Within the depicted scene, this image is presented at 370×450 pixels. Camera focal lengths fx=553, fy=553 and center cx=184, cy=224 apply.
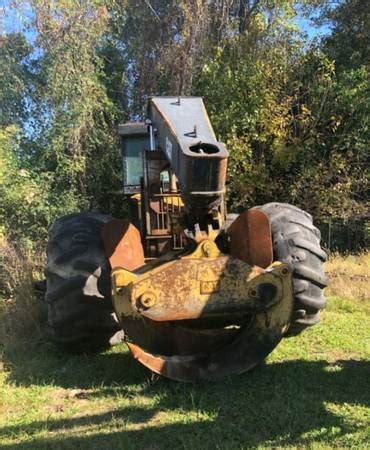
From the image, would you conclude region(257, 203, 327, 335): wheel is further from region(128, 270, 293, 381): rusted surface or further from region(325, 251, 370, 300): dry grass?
region(325, 251, 370, 300): dry grass

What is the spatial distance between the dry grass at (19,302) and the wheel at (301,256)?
2.60m

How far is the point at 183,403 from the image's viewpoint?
3.67m

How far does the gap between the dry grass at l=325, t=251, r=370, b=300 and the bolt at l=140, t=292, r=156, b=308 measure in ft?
12.7

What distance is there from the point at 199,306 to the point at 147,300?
0.33 metres

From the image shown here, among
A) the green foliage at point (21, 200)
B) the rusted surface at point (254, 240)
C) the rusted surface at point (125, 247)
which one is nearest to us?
the rusted surface at point (254, 240)

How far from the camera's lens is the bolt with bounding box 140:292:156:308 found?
133 inches

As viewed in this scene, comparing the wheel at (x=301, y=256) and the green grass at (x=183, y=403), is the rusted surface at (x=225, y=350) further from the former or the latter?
the wheel at (x=301, y=256)

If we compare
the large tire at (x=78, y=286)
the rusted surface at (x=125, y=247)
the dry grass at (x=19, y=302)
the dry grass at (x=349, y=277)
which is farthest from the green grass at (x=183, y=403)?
the dry grass at (x=349, y=277)

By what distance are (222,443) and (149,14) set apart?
11146 millimetres

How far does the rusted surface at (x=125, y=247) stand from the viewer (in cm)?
393

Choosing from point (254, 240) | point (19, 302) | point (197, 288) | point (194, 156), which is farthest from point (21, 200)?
point (194, 156)

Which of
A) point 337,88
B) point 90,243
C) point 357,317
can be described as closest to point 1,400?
point 90,243

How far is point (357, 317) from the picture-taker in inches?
229

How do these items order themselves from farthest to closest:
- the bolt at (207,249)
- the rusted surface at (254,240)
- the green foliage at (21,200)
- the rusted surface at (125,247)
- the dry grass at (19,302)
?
the green foliage at (21,200) → the dry grass at (19,302) → the rusted surface at (125,247) → the rusted surface at (254,240) → the bolt at (207,249)
